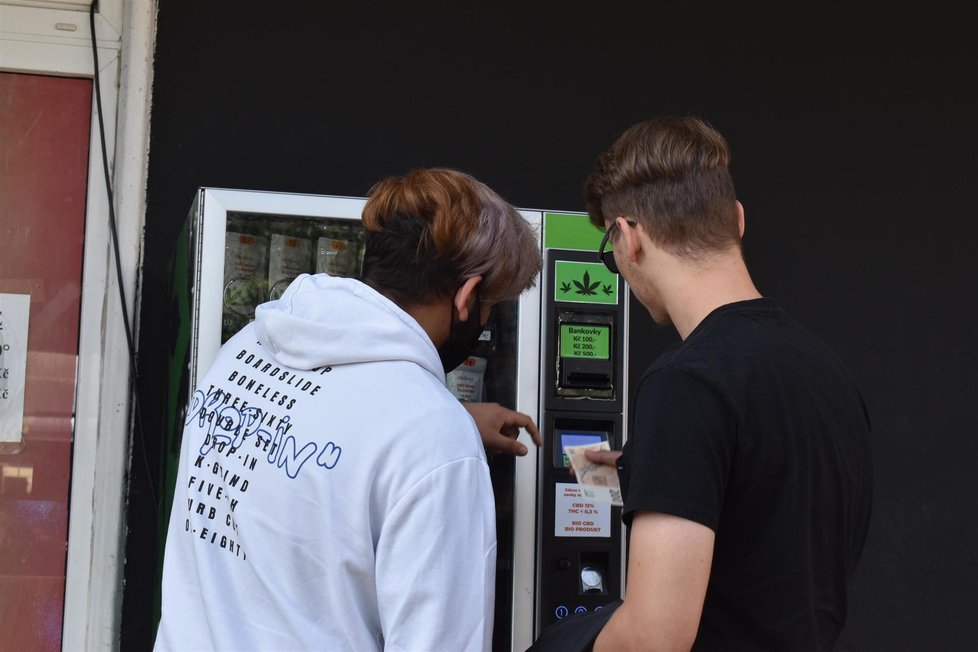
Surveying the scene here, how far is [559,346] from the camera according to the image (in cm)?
263

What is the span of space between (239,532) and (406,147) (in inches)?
85.6

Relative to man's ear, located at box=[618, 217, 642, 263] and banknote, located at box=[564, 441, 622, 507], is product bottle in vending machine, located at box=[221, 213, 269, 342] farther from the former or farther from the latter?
man's ear, located at box=[618, 217, 642, 263]

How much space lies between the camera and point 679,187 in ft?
5.70

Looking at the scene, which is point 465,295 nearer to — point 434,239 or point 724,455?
point 434,239

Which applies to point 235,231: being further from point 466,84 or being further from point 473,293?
point 466,84

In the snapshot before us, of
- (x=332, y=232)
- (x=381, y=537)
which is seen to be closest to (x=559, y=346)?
(x=332, y=232)

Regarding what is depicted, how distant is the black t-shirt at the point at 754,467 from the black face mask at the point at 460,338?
0.45 meters

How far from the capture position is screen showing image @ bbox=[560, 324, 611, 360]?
263 cm

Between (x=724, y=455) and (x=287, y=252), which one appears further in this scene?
(x=287, y=252)

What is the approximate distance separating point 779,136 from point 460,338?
2.24 meters

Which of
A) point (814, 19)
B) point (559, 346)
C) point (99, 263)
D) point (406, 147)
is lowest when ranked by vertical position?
point (559, 346)

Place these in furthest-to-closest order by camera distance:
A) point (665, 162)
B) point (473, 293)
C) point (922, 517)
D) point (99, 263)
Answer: point (922, 517) < point (99, 263) < point (473, 293) < point (665, 162)

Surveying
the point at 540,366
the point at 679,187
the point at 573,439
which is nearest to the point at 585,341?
the point at 540,366

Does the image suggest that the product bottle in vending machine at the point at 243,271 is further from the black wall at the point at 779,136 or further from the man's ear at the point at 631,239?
the man's ear at the point at 631,239
